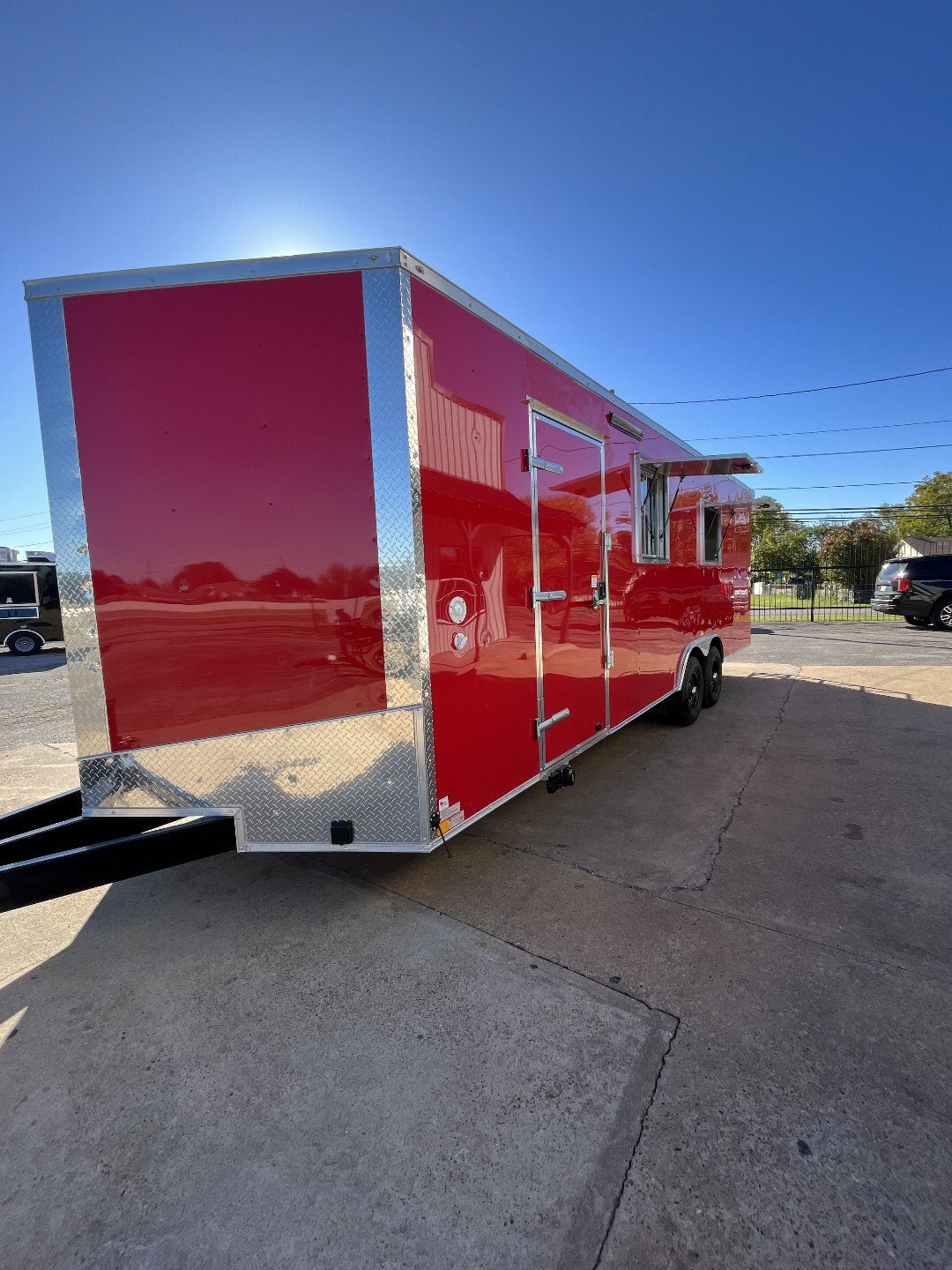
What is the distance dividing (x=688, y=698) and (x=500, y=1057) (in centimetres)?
521

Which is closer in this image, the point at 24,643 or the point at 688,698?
the point at 688,698

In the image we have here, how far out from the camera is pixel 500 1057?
85.7 inches

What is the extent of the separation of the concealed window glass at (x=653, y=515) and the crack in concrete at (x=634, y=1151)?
3.70 metres

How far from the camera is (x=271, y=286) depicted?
2.52 meters

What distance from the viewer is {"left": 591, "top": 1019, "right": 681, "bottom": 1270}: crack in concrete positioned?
157cm

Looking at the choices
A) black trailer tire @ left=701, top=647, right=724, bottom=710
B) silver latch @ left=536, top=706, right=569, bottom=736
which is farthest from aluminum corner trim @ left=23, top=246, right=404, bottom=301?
black trailer tire @ left=701, top=647, right=724, bottom=710

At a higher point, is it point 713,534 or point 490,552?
point 713,534

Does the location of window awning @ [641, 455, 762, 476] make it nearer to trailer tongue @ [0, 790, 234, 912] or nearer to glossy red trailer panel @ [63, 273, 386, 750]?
glossy red trailer panel @ [63, 273, 386, 750]

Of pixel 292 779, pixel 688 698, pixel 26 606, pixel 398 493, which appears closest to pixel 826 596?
pixel 688 698

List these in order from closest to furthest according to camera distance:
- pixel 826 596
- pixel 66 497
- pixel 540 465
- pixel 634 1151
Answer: pixel 634 1151 < pixel 66 497 < pixel 540 465 < pixel 826 596

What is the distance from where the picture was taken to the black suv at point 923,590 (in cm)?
1614

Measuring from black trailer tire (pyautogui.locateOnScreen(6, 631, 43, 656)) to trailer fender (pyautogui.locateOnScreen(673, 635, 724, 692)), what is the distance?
16398 mm

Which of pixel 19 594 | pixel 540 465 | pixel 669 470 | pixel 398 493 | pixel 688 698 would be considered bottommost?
pixel 688 698

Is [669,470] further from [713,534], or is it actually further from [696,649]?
[696,649]
